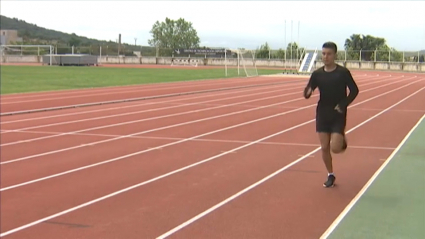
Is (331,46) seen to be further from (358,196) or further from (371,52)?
(371,52)

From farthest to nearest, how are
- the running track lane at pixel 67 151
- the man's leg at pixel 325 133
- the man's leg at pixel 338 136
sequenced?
the running track lane at pixel 67 151 < the man's leg at pixel 325 133 < the man's leg at pixel 338 136

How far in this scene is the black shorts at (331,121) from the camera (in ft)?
20.4

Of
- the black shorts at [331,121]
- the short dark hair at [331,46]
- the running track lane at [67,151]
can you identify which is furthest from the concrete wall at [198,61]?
the short dark hair at [331,46]

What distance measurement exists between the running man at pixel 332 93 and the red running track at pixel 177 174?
2.47 feet

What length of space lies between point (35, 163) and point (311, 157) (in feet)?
14.3

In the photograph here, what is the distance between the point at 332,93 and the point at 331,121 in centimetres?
34

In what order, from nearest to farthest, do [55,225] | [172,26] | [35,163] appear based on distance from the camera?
[55,225] < [35,163] < [172,26]

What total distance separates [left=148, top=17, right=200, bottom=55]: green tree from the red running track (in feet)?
348

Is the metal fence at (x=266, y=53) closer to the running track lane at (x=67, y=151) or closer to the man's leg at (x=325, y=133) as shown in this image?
the running track lane at (x=67, y=151)

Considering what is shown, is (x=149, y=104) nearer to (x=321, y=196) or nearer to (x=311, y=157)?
(x=311, y=157)

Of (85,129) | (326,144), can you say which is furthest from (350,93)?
(85,129)

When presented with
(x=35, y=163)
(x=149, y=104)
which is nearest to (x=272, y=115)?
(x=149, y=104)

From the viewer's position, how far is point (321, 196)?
21.3ft

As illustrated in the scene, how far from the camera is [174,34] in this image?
12069 cm
